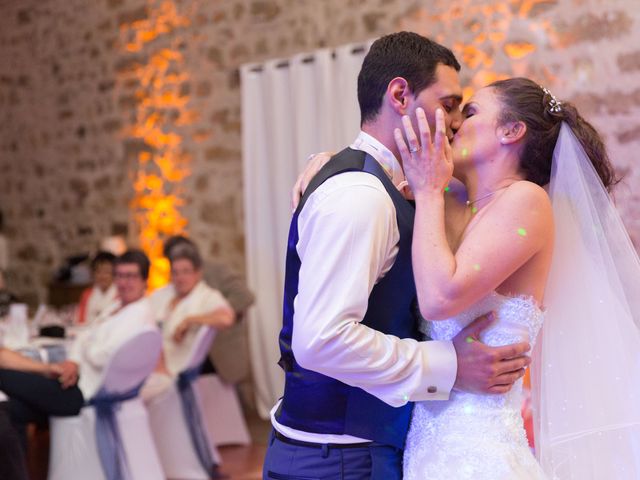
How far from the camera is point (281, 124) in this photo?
6.63 metres

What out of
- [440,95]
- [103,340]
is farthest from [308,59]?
[440,95]

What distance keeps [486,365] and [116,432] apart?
303cm

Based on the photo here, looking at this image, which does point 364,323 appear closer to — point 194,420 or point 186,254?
point 194,420

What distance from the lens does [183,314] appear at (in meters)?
5.37

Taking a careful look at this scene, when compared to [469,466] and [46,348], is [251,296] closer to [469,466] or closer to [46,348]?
[46,348]

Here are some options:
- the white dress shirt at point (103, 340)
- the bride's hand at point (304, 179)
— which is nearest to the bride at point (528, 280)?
the bride's hand at point (304, 179)

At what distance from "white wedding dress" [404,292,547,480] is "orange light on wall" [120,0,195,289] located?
5850 mm

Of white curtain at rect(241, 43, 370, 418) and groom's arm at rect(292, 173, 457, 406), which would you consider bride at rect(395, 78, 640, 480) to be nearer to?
groom's arm at rect(292, 173, 457, 406)

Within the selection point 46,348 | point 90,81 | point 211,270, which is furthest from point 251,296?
point 90,81

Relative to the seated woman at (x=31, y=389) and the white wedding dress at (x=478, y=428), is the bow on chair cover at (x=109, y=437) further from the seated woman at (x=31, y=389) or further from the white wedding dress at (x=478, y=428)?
the white wedding dress at (x=478, y=428)

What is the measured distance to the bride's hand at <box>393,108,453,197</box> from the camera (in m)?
1.71

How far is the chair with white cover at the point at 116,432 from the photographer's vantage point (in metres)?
4.29

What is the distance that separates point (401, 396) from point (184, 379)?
3.60 meters

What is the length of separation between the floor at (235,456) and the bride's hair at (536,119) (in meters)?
3.43
